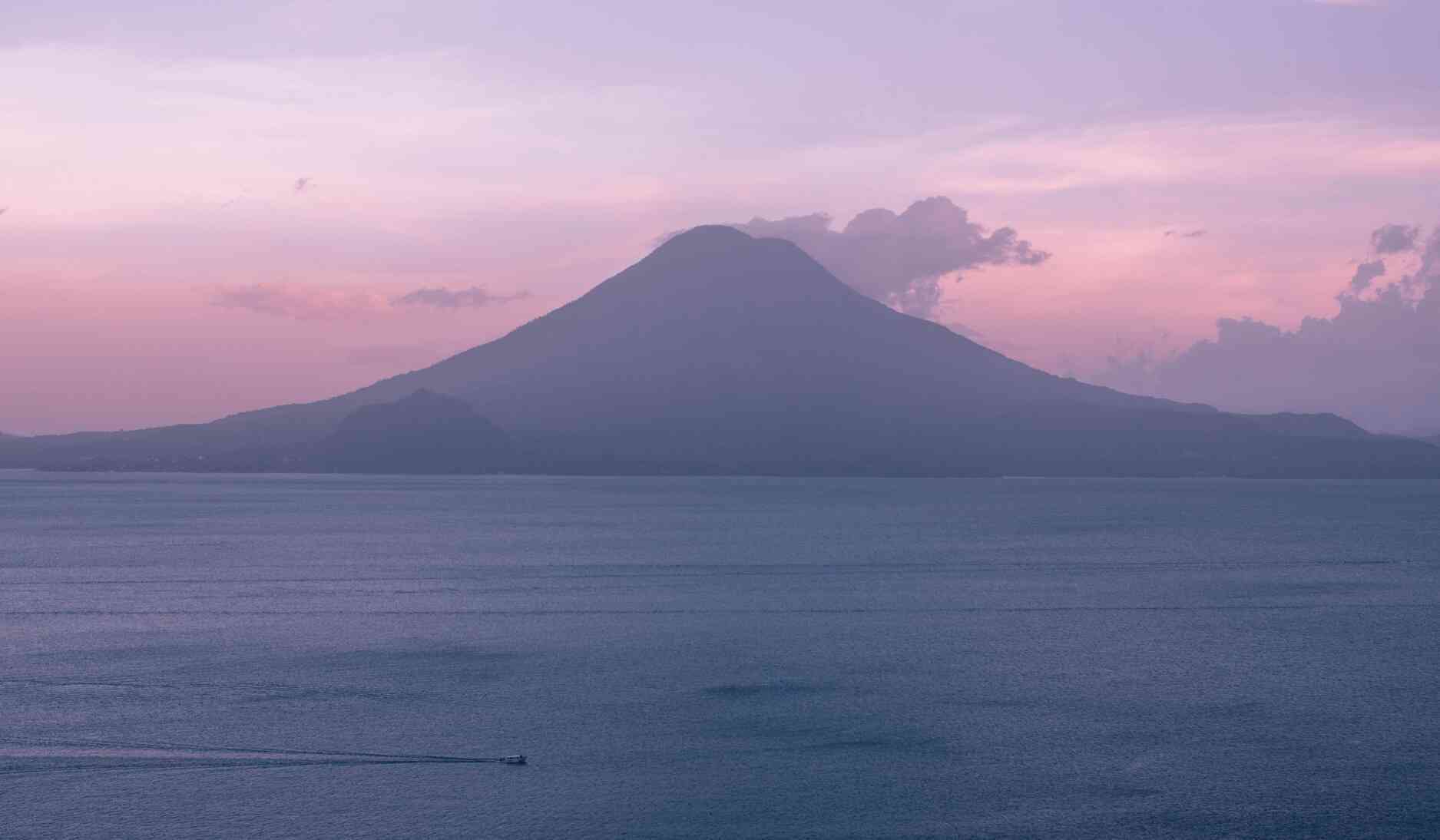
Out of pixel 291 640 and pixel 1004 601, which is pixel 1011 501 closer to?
pixel 1004 601

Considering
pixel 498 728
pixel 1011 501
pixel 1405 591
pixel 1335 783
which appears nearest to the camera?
pixel 1335 783

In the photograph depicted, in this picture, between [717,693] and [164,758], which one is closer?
[164,758]

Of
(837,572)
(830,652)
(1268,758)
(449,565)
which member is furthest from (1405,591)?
(449,565)

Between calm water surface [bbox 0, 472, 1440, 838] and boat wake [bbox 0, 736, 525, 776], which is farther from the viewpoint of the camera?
boat wake [bbox 0, 736, 525, 776]

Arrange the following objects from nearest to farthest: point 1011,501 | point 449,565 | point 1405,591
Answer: point 1405,591, point 449,565, point 1011,501

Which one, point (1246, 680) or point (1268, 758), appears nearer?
point (1268, 758)

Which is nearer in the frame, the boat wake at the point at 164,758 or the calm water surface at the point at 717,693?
the calm water surface at the point at 717,693

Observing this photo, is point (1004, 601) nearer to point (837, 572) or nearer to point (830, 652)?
point (837, 572)

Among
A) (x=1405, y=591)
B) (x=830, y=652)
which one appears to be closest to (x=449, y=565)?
(x=830, y=652)
